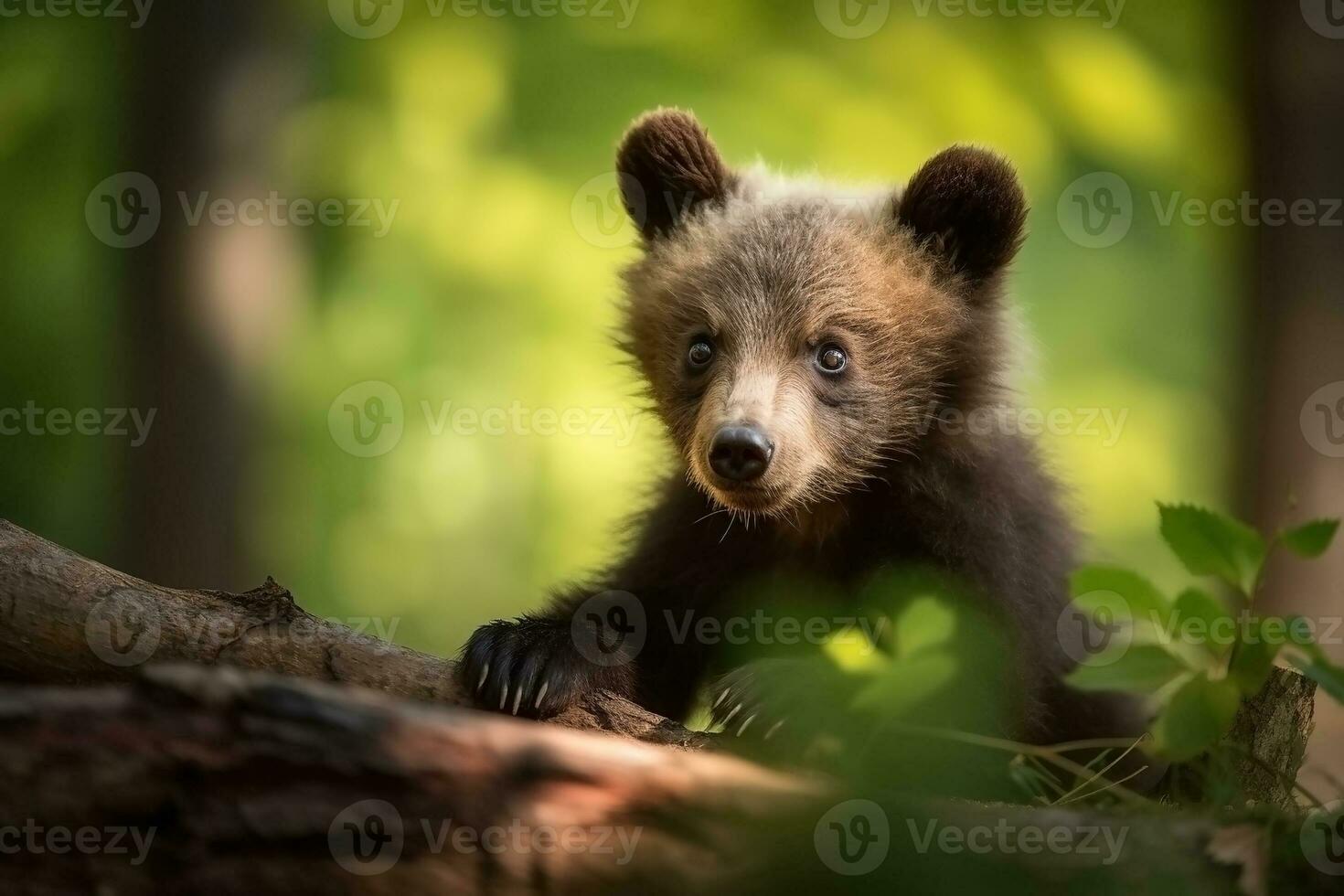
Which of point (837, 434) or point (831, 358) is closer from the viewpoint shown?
point (837, 434)

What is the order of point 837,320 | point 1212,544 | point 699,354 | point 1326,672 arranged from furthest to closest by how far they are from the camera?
1. point 699,354
2. point 837,320
3. point 1212,544
4. point 1326,672

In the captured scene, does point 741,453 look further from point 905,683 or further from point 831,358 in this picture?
point 905,683

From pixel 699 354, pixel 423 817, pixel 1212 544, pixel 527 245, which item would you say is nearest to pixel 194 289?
pixel 527 245

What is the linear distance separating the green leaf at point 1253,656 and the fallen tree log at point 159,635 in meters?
1.50

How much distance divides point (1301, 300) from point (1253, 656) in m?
5.49

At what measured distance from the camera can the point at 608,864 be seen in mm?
2447

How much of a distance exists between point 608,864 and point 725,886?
0.25 m

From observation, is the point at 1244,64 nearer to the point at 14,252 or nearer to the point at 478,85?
the point at 478,85

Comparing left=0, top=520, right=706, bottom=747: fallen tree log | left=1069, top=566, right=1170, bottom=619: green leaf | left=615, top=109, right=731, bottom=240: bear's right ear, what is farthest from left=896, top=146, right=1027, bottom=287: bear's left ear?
left=0, top=520, right=706, bottom=747: fallen tree log

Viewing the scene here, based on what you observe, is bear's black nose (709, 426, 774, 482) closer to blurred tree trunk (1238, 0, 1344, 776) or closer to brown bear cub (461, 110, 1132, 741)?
brown bear cub (461, 110, 1132, 741)

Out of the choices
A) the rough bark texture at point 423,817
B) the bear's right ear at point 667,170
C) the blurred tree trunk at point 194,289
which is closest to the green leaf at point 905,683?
the rough bark texture at point 423,817

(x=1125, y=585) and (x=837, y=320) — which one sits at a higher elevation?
(x=837, y=320)

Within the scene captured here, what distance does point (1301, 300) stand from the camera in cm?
753

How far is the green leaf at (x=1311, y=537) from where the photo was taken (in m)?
2.71
